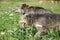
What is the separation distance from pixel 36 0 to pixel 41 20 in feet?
54.8

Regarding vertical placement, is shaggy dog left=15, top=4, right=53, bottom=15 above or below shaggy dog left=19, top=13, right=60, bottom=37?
below

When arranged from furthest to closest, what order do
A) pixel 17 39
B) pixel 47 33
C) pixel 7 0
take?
pixel 7 0, pixel 47 33, pixel 17 39

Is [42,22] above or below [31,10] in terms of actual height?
above

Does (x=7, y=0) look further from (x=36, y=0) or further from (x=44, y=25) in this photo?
(x=44, y=25)

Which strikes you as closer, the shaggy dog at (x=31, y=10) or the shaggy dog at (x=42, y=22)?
the shaggy dog at (x=42, y=22)

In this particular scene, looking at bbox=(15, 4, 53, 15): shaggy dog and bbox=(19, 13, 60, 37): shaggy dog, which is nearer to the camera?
bbox=(19, 13, 60, 37): shaggy dog

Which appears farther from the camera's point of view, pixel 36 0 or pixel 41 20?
pixel 36 0

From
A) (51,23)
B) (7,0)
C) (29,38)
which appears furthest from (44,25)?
(7,0)

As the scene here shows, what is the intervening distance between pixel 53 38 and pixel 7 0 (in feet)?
56.6

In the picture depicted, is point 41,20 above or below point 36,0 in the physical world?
above

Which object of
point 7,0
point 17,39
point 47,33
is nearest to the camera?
point 17,39

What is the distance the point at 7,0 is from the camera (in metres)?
23.6

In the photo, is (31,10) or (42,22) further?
(31,10)

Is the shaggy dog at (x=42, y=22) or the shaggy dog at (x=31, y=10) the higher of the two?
the shaggy dog at (x=42, y=22)
